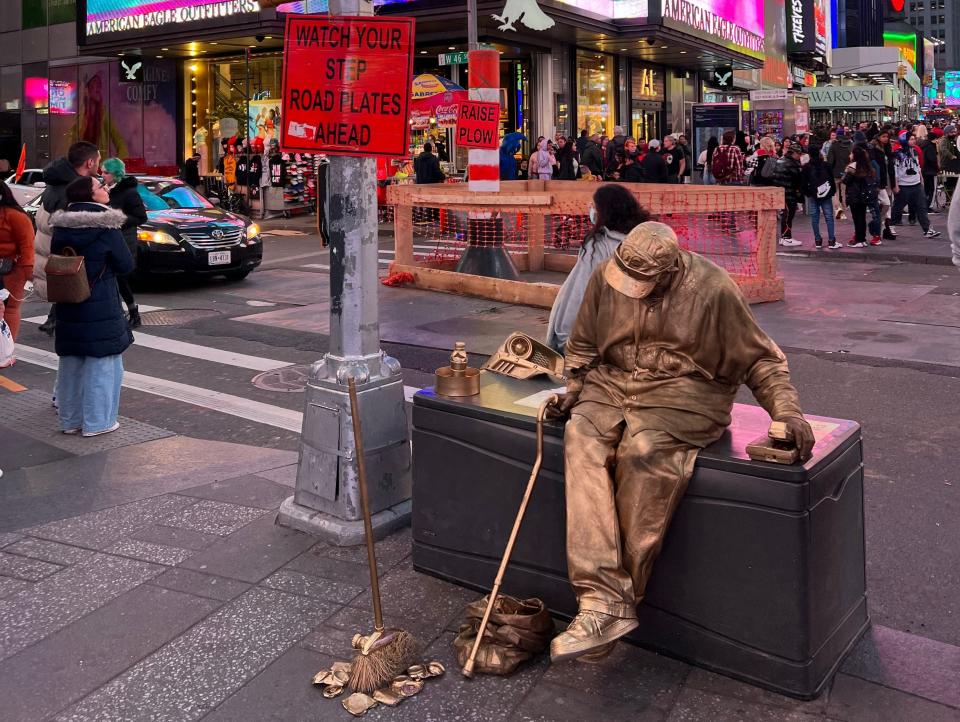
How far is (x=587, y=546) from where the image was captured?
3.65 metres

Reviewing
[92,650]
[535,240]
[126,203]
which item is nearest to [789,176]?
[535,240]

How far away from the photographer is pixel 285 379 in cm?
914

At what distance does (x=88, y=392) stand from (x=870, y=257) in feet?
43.0

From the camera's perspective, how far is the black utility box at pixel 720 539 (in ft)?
→ 11.5

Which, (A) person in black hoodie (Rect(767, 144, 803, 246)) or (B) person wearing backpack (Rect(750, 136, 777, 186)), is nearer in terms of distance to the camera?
(A) person in black hoodie (Rect(767, 144, 803, 246))

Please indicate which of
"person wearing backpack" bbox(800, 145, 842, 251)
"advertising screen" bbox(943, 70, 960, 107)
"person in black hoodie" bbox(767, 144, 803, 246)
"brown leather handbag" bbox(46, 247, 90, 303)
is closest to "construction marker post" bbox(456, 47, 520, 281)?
"person wearing backpack" bbox(800, 145, 842, 251)

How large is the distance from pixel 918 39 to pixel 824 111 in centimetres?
7881

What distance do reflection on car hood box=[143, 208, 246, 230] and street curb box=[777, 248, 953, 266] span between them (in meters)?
9.06

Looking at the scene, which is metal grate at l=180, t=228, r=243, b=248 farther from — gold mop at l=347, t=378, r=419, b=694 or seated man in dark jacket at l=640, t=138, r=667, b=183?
gold mop at l=347, t=378, r=419, b=694

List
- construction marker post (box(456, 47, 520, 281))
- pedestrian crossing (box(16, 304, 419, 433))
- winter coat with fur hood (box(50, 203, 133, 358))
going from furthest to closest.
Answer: construction marker post (box(456, 47, 520, 281))
pedestrian crossing (box(16, 304, 419, 433))
winter coat with fur hood (box(50, 203, 133, 358))

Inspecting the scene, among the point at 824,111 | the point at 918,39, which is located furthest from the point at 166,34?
the point at 918,39

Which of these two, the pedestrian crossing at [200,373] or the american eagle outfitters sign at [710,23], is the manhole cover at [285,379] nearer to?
the pedestrian crossing at [200,373]

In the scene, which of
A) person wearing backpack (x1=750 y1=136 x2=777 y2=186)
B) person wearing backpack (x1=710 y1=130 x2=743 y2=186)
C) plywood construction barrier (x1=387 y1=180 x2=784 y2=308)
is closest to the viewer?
plywood construction barrier (x1=387 y1=180 x2=784 y2=308)

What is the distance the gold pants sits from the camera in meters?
3.61
